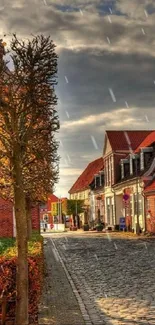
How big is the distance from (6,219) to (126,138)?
32.5m

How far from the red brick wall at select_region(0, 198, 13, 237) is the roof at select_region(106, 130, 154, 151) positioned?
29.3 metres

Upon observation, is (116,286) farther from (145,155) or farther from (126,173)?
(126,173)

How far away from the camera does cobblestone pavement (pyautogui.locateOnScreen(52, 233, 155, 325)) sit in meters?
10.0

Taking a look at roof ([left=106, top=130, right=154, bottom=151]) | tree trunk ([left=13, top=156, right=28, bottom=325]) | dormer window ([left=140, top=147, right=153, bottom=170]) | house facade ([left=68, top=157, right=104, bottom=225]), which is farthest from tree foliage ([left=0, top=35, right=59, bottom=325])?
house facade ([left=68, top=157, right=104, bottom=225])

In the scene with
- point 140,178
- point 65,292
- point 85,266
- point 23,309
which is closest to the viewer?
point 23,309

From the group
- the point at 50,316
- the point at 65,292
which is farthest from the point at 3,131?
the point at 65,292

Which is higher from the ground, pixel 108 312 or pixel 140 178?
pixel 140 178

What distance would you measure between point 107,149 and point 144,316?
47.7 m

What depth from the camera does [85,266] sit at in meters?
19.6

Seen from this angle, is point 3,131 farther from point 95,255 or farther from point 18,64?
point 95,255

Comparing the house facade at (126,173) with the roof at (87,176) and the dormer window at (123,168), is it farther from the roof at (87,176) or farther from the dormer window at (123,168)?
the roof at (87,176)

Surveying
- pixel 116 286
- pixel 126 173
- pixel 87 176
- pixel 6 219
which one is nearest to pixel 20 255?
pixel 116 286

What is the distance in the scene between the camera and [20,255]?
26.6ft

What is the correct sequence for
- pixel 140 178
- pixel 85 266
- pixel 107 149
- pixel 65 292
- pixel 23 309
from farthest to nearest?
pixel 107 149
pixel 140 178
pixel 85 266
pixel 65 292
pixel 23 309
